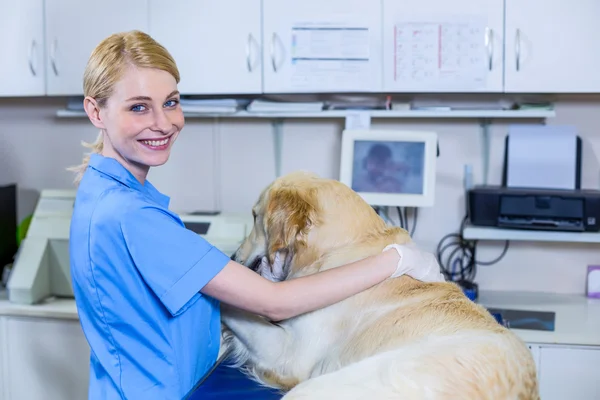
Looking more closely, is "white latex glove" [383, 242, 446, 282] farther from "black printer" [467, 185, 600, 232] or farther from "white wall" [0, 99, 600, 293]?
"white wall" [0, 99, 600, 293]

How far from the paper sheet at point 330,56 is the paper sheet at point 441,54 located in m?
0.13

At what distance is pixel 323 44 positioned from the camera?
2.46m

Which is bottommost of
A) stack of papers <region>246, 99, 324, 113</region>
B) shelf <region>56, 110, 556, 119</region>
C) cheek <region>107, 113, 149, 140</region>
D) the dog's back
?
the dog's back

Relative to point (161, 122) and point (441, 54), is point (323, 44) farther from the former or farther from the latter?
point (161, 122)

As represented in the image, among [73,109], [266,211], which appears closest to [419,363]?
[266,211]

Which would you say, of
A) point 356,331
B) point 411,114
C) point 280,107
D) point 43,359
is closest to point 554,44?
point 411,114

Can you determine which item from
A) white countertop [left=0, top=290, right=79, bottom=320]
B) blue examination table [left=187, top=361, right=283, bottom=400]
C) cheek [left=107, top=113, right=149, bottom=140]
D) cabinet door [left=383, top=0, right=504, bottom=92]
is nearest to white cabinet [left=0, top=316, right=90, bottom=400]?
white countertop [left=0, top=290, right=79, bottom=320]

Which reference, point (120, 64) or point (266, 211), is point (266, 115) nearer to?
point (266, 211)

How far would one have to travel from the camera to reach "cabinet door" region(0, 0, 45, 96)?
2.62 m

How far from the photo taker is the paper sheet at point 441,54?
7.83ft

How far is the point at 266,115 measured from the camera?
265 centimetres

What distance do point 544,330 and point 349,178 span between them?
872 mm

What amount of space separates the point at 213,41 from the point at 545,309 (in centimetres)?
160

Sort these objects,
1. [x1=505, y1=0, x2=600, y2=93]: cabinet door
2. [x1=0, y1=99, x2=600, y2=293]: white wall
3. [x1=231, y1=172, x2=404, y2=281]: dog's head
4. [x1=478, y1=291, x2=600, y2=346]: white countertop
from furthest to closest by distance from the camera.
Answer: [x1=0, y1=99, x2=600, y2=293]: white wall, [x1=505, y1=0, x2=600, y2=93]: cabinet door, [x1=478, y1=291, x2=600, y2=346]: white countertop, [x1=231, y1=172, x2=404, y2=281]: dog's head
